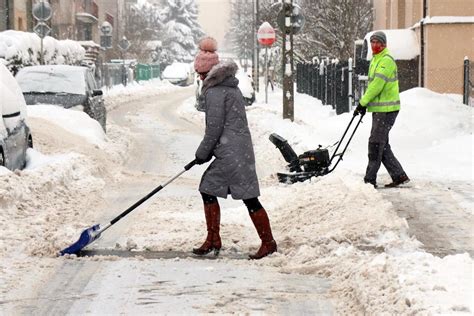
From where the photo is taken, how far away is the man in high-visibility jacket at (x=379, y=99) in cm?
1020

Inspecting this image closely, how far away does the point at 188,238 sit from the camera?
25.1 ft

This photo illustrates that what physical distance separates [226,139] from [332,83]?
1939 centimetres

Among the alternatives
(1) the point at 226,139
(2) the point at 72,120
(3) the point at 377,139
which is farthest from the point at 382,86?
(2) the point at 72,120

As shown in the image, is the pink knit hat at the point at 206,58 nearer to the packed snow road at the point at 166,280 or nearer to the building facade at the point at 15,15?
the packed snow road at the point at 166,280

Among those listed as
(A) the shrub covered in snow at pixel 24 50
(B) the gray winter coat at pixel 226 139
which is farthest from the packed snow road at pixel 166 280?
(A) the shrub covered in snow at pixel 24 50

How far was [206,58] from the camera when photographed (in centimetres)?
702

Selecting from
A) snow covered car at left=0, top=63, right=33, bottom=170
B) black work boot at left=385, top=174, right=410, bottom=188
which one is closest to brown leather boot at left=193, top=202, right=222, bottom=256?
snow covered car at left=0, top=63, right=33, bottom=170

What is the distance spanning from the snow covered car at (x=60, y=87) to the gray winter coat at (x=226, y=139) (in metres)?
9.53

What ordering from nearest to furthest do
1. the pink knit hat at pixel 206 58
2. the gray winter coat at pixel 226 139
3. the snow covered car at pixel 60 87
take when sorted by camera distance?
the gray winter coat at pixel 226 139, the pink knit hat at pixel 206 58, the snow covered car at pixel 60 87

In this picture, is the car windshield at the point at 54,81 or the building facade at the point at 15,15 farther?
the building facade at the point at 15,15

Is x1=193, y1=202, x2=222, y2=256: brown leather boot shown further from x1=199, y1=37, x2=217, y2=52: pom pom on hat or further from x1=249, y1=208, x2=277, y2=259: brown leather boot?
x1=199, y1=37, x2=217, y2=52: pom pom on hat

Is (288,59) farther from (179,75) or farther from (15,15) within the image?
(179,75)

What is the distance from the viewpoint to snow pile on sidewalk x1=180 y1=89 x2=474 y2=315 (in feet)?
17.0

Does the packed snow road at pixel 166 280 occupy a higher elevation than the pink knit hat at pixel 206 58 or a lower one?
lower
